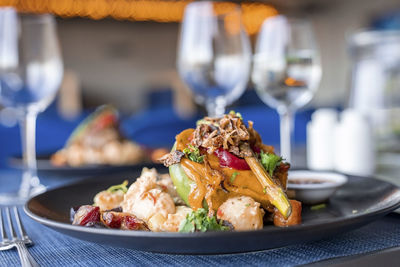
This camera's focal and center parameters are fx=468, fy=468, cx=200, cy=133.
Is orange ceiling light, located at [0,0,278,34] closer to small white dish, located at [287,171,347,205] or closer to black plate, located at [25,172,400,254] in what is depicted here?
small white dish, located at [287,171,347,205]

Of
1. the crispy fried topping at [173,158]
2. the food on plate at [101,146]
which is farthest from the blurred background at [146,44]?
the crispy fried topping at [173,158]

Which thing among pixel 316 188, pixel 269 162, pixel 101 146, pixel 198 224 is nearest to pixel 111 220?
pixel 198 224

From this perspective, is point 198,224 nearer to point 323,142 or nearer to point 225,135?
point 225,135

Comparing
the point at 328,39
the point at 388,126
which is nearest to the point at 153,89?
the point at 328,39

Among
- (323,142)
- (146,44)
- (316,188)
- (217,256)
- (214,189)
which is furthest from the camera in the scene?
(146,44)

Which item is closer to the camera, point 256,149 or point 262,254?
point 262,254

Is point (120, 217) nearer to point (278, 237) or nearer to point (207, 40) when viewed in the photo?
point (278, 237)

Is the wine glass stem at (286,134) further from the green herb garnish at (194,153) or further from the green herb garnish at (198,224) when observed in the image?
the green herb garnish at (198,224)
